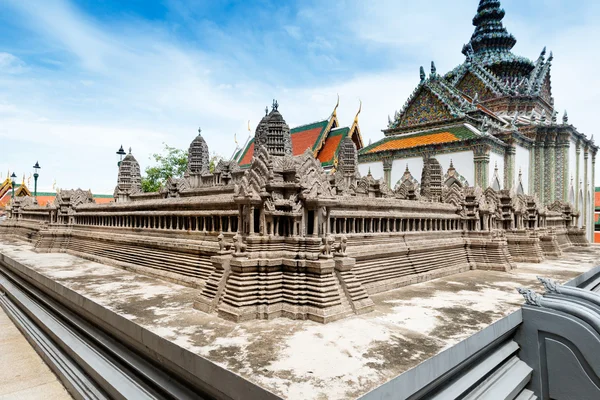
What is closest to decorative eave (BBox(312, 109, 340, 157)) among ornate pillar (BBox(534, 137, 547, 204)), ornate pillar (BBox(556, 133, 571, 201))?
ornate pillar (BBox(534, 137, 547, 204))

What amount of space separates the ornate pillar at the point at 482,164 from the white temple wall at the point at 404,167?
462 cm

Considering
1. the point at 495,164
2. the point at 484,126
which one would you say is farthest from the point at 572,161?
the point at 484,126

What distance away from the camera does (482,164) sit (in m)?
29.9

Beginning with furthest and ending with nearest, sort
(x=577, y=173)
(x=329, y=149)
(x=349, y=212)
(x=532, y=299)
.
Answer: (x=329, y=149), (x=577, y=173), (x=349, y=212), (x=532, y=299)

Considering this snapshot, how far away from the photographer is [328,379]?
5.27m

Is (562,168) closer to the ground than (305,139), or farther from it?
closer to the ground

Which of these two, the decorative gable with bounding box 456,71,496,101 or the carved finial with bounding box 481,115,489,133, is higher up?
the decorative gable with bounding box 456,71,496,101

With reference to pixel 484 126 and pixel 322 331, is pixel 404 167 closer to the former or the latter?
pixel 484 126

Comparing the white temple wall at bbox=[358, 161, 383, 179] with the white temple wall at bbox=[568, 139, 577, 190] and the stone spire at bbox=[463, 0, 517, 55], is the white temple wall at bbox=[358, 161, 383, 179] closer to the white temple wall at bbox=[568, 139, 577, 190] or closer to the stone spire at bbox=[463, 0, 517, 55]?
the white temple wall at bbox=[568, 139, 577, 190]

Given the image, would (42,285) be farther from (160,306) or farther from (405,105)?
(405,105)

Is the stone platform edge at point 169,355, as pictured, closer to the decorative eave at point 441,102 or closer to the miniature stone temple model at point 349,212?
the miniature stone temple model at point 349,212

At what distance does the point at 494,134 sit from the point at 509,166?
270cm

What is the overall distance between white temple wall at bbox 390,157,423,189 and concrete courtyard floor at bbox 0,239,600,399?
72.0 ft

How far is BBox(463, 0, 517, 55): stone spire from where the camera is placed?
41.3m
